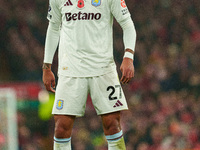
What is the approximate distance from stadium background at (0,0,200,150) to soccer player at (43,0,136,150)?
6339 millimetres

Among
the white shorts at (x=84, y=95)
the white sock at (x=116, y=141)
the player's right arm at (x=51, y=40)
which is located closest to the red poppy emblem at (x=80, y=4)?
the player's right arm at (x=51, y=40)

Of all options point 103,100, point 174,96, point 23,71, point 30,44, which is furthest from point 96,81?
point 30,44

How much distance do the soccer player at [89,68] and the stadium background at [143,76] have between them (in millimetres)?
6339

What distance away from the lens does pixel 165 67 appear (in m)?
12.1

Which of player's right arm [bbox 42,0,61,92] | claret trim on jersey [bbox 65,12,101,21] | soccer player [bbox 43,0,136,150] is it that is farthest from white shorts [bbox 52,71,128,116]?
claret trim on jersey [bbox 65,12,101,21]

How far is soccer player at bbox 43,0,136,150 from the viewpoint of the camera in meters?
3.85

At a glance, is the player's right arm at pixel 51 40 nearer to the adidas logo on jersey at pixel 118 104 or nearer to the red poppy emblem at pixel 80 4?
the red poppy emblem at pixel 80 4

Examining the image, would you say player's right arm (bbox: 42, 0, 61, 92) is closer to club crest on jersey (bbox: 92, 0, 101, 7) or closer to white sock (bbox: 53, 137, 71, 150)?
club crest on jersey (bbox: 92, 0, 101, 7)

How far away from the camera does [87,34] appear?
12.7ft

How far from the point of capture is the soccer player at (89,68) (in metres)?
3.85

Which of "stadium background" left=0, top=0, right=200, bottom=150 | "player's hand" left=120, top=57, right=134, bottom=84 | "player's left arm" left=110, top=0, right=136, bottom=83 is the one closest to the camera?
"player's hand" left=120, top=57, right=134, bottom=84

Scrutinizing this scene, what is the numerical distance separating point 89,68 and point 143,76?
866 cm

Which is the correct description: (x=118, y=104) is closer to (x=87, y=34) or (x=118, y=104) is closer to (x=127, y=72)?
(x=127, y=72)

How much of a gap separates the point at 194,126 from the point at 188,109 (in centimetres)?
55
